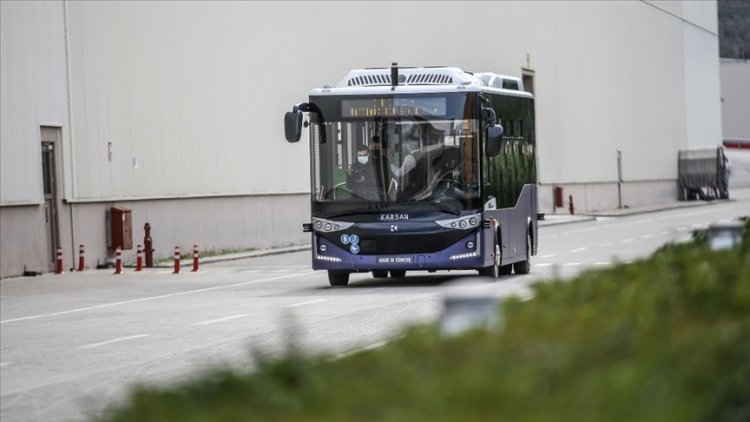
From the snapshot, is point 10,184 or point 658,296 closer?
point 658,296

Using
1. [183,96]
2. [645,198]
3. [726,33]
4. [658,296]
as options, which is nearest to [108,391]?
[658,296]

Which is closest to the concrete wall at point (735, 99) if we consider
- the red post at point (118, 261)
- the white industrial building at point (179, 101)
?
the white industrial building at point (179, 101)

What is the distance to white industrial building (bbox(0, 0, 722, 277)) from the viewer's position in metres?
34.3

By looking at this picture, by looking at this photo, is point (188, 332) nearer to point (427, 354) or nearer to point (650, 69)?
point (427, 354)

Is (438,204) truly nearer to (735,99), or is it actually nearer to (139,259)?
(139,259)

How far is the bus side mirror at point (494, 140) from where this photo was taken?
2494 cm

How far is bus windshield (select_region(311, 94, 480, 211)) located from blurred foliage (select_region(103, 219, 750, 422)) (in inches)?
786

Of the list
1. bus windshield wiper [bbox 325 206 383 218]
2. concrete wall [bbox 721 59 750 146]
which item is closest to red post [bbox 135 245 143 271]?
bus windshield wiper [bbox 325 206 383 218]

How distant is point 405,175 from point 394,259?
131 centimetres

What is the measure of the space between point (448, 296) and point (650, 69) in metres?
86.5

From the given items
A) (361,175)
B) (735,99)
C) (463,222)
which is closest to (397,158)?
(361,175)

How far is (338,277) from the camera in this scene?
26078 mm

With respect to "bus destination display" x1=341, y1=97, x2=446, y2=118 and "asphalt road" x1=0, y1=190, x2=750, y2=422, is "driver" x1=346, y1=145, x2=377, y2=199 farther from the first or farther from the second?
"asphalt road" x1=0, y1=190, x2=750, y2=422

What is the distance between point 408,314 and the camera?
18.9 m
